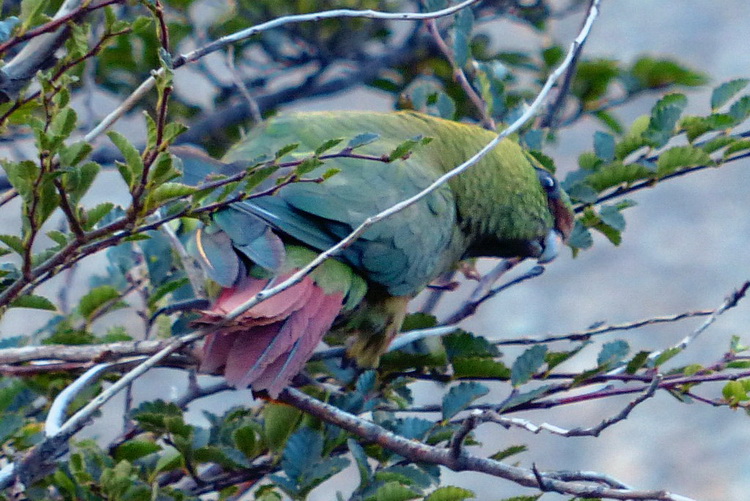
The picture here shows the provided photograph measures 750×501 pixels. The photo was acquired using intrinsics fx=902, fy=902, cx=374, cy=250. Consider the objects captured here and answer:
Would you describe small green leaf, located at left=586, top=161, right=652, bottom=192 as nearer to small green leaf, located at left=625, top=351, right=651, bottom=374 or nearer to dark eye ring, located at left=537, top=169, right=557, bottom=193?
dark eye ring, located at left=537, top=169, right=557, bottom=193

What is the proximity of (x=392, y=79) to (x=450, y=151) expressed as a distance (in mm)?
448

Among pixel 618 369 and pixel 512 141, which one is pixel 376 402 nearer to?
pixel 618 369

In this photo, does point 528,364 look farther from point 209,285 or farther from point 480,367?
point 209,285

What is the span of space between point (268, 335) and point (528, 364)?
0.35m

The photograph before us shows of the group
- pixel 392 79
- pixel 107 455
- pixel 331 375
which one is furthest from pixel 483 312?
pixel 107 455

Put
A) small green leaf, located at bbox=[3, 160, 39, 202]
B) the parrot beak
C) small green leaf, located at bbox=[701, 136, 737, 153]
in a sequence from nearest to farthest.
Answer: small green leaf, located at bbox=[3, 160, 39, 202] → small green leaf, located at bbox=[701, 136, 737, 153] → the parrot beak

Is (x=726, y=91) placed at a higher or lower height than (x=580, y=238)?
higher

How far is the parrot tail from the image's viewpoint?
116cm

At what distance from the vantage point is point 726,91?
1.50 metres

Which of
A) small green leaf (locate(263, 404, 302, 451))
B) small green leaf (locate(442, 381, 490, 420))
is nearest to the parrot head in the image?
small green leaf (locate(442, 381, 490, 420))

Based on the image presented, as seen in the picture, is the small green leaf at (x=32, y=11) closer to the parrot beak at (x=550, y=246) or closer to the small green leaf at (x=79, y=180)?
the small green leaf at (x=79, y=180)

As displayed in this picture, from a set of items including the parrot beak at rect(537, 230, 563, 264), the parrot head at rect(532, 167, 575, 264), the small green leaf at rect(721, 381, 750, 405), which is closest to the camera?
the small green leaf at rect(721, 381, 750, 405)

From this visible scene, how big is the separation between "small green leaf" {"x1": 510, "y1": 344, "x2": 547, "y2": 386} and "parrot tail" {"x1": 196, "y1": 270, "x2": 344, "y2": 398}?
10.9 inches

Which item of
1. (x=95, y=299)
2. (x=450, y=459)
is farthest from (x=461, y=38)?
(x=450, y=459)
